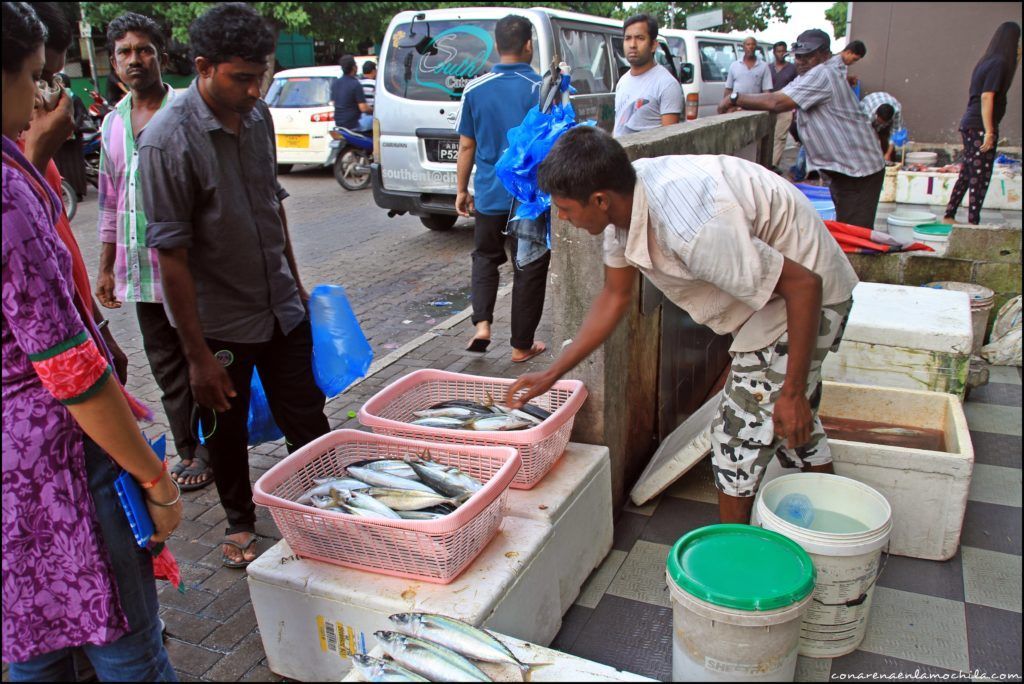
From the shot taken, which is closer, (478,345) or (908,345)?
(908,345)

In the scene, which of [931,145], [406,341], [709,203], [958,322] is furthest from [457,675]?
[931,145]

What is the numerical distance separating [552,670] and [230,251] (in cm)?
184

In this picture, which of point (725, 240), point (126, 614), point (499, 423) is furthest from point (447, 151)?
point (126, 614)

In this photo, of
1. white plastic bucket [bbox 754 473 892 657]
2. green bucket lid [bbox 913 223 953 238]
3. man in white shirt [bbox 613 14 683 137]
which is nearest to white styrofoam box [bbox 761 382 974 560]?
white plastic bucket [bbox 754 473 892 657]

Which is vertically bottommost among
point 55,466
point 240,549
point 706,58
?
point 240,549

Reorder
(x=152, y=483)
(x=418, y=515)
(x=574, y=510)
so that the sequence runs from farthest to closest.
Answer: (x=574, y=510) → (x=418, y=515) → (x=152, y=483)

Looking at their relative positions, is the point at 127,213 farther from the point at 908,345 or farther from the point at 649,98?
the point at 649,98

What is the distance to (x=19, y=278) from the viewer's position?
1453mm

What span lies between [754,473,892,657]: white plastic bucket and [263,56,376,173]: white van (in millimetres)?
11633

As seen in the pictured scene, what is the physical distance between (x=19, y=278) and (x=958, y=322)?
13.5 ft

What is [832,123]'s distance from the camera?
220 inches

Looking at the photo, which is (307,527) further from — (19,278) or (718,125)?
(718,125)

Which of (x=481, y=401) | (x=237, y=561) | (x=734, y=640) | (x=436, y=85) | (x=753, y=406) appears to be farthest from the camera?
(x=436, y=85)

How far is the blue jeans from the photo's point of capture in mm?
1712
